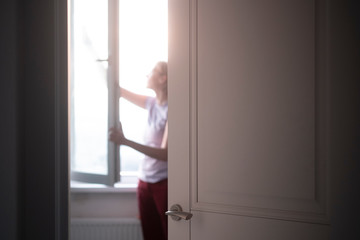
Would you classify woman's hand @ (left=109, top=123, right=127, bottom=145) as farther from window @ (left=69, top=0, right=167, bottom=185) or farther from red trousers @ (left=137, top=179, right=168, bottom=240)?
red trousers @ (left=137, top=179, right=168, bottom=240)

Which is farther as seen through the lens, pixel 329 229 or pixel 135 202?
pixel 135 202

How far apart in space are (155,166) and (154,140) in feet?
0.56

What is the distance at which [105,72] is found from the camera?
5.77ft

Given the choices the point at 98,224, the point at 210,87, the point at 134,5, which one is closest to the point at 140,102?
the point at 134,5

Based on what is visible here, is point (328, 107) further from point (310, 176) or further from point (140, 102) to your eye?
point (140, 102)

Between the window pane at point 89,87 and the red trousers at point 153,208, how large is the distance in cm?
28

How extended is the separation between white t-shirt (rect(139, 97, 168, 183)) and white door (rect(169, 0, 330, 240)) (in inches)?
28.9

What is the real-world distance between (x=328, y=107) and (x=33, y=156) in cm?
92

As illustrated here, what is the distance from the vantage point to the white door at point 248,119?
0.93 meters

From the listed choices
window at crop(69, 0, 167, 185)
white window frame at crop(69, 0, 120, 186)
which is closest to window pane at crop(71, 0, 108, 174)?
window at crop(69, 0, 167, 185)

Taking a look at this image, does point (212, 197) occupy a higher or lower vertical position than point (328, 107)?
lower

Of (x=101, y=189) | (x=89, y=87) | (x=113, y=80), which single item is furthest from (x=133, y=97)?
(x=101, y=189)

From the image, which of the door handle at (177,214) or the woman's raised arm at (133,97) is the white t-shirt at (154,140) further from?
the door handle at (177,214)

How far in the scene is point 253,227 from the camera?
3.28 feet
